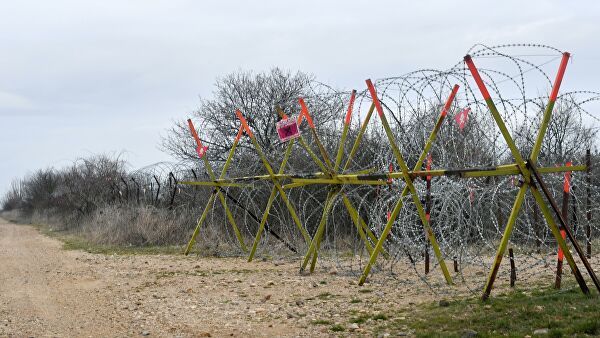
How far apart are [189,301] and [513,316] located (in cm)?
379

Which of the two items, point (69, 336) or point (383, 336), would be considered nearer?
point (383, 336)

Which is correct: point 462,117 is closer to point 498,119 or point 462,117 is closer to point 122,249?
point 498,119

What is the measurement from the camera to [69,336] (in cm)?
616

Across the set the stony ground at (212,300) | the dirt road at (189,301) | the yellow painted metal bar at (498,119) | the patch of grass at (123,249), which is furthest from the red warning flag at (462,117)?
the patch of grass at (123,249)

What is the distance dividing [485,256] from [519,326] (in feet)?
17.8

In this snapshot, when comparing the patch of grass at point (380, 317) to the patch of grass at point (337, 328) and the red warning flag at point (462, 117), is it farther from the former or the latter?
the red warning flag at point (462, 117)

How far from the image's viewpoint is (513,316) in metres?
5.70

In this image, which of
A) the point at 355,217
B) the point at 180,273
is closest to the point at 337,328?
the point at 355,217

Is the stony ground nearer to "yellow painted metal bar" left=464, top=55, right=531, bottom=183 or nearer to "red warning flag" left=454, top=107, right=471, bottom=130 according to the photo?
"yellow painted metal bar" left=464, top=55, right=531, bottom=183

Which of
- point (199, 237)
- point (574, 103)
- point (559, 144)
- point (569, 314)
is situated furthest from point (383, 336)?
point (199, 237)

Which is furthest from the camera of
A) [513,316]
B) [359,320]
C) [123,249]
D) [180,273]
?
[123,249]

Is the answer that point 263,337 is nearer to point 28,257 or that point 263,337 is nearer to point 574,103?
point 574,103

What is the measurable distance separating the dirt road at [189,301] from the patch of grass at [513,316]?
0.26 metres

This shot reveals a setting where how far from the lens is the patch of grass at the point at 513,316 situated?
522 centimetres
